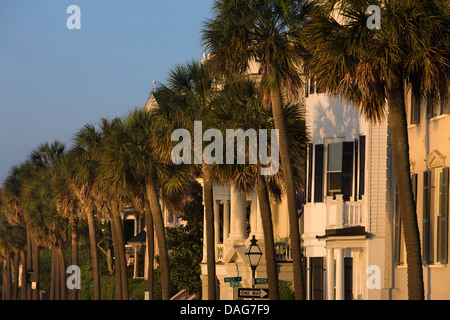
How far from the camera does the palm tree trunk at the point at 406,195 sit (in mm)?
22156

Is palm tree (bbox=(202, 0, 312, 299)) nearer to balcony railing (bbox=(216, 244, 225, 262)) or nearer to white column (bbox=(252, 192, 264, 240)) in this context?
white column (bbox=(252, 192, 264, 240))

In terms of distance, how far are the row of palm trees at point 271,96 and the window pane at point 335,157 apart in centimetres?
165

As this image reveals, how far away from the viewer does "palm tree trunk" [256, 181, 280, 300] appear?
31.3 metres

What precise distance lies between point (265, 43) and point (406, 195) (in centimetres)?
1054

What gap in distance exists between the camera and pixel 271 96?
3125cm

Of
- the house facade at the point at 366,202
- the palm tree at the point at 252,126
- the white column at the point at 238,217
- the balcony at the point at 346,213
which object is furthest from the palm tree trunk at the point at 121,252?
the balcony at the point at 346,213

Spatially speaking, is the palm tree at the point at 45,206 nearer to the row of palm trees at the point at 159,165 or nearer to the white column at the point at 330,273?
the row of palm trees at the point at 159,165

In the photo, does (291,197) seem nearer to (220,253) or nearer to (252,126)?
(252,126)

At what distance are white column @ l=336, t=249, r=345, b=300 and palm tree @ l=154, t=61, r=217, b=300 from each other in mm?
7932

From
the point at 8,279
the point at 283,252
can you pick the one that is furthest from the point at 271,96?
the point at 8,279

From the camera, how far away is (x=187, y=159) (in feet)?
130

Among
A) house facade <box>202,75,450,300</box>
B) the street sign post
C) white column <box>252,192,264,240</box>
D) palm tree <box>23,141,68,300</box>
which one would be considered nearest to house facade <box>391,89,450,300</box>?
house facade <box>202,75,450,300</box>
